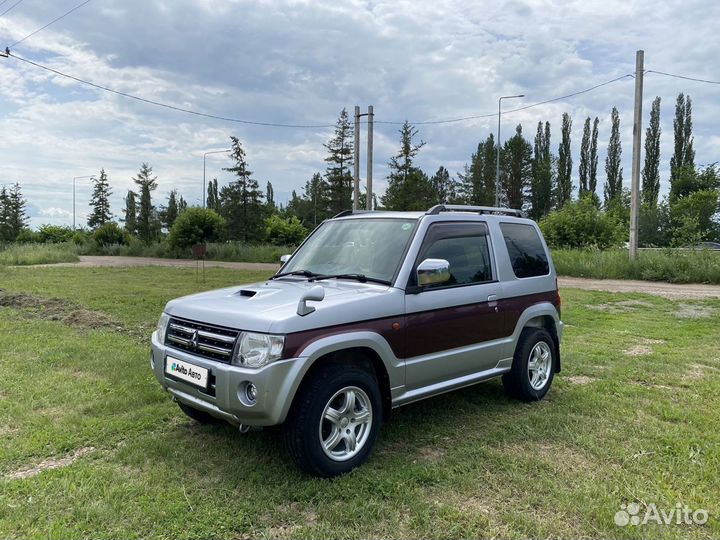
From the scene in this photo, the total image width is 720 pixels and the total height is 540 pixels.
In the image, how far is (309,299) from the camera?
3.62 m

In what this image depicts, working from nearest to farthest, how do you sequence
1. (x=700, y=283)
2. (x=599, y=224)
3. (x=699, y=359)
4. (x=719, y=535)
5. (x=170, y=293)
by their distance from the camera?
(x=719, y=535)
(x=699, y=359)
(x=170, y=293)
(x=700, y=283)
(x=599, y=224)

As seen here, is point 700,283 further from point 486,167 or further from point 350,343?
point 486,167

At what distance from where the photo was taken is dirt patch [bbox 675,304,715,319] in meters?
11.4

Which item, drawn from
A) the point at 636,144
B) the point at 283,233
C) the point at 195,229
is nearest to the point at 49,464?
the point at 636,144

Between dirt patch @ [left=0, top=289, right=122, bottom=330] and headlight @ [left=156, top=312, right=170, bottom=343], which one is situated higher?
headlight @ [left=156, top=312, right=170, bottom=343]

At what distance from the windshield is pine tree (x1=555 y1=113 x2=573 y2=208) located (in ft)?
219

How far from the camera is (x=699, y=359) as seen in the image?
7.19m

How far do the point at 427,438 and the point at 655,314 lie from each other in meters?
9.41

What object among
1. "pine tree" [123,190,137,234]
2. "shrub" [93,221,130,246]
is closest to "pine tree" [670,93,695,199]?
"shrub" [93,221,130,246]

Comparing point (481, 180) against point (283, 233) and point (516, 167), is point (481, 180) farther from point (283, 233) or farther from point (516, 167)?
point (283, 233)

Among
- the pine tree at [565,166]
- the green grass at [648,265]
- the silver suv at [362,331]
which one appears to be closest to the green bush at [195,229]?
the green grass at [648,265]

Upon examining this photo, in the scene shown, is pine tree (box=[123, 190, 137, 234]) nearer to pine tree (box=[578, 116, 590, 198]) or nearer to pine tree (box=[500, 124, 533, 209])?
pine tree (box=[500, 124, 533, 209])

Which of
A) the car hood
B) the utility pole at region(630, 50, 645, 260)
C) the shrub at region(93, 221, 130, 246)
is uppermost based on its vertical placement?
the utility pole at region(630, 50, 645, 260)

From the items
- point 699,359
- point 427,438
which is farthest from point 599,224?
point 427,438
